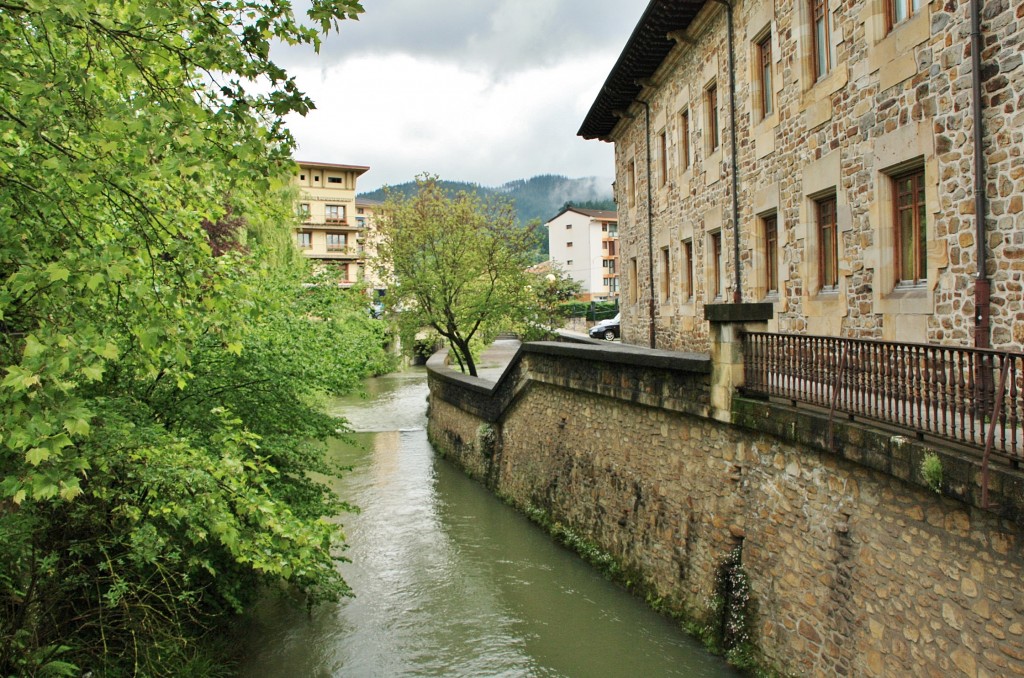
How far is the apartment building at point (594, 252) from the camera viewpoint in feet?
260

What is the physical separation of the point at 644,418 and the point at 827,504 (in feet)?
13.1

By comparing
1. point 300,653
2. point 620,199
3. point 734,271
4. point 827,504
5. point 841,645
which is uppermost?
point 620,199

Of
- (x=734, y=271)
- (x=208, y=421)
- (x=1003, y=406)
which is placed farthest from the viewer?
(x=734, y=271)

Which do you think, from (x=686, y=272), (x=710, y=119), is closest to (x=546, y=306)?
(x=686, y=272)

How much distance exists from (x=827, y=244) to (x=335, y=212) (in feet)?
189

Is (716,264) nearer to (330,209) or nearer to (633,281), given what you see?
(633,281)

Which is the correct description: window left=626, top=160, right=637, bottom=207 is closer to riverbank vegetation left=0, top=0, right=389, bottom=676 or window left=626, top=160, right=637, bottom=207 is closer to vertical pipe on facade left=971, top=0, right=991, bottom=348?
vertical pipe on facade left=971, top=0, right=991, bottom=348

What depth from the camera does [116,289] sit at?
4.82 metres

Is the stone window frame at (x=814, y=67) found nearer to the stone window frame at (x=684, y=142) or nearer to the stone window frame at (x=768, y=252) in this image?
the stone window frame at (x=768, y=252)

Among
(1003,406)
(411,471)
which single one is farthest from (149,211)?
(411,471)

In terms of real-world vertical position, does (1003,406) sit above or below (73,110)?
below

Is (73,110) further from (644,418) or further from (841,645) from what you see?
(644,418)

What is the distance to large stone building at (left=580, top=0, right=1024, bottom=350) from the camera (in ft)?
21.0

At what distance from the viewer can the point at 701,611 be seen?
28.8 ft
